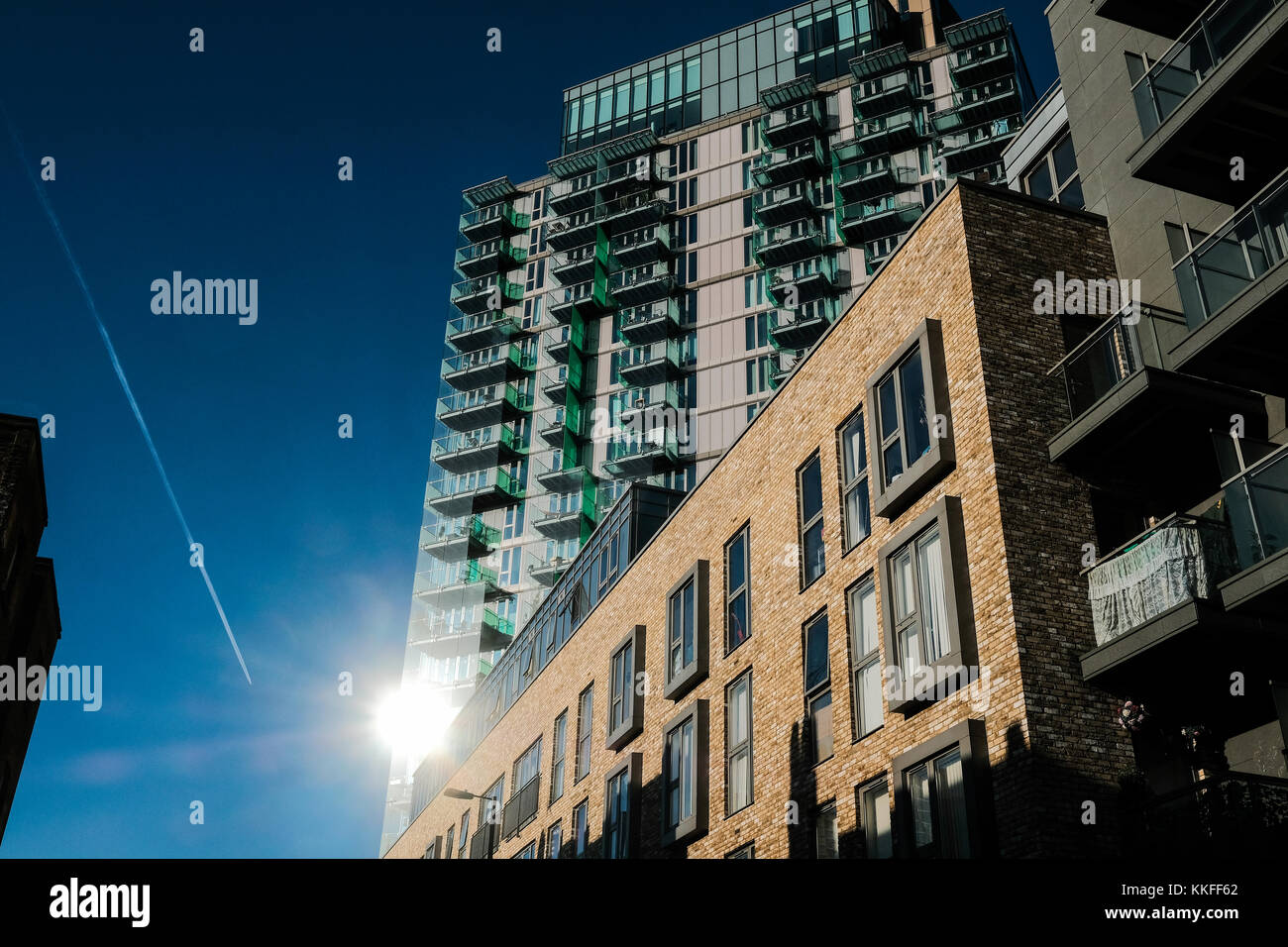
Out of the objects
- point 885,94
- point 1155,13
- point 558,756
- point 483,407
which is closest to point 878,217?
point 885,94

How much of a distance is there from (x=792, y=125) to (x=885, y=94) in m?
5.40

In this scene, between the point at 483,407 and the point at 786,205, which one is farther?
the point at 483,407

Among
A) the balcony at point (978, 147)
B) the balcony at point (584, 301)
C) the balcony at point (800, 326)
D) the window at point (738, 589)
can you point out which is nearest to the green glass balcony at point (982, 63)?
the balcony at point (978, 147)

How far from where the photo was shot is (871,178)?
200 ft

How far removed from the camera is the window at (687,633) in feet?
73.7

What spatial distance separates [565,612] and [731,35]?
179 feet

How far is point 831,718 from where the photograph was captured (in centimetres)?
1748

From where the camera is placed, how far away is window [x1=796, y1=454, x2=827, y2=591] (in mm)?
19172

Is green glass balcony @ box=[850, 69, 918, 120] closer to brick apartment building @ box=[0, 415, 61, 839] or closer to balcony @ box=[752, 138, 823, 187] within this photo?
balcony @ box=[752, 138, 823, 187]

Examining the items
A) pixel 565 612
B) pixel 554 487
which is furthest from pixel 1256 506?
pixel 554 487

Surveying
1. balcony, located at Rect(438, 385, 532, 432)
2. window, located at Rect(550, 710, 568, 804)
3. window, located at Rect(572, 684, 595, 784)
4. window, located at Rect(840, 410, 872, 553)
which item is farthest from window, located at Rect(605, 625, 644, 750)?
balcony, located at Rect(438, 385, 532, 432)

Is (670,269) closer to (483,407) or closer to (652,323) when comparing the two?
(652,323)

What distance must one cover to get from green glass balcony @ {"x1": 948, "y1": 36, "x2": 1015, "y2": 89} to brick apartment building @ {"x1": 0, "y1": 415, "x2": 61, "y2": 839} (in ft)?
163
